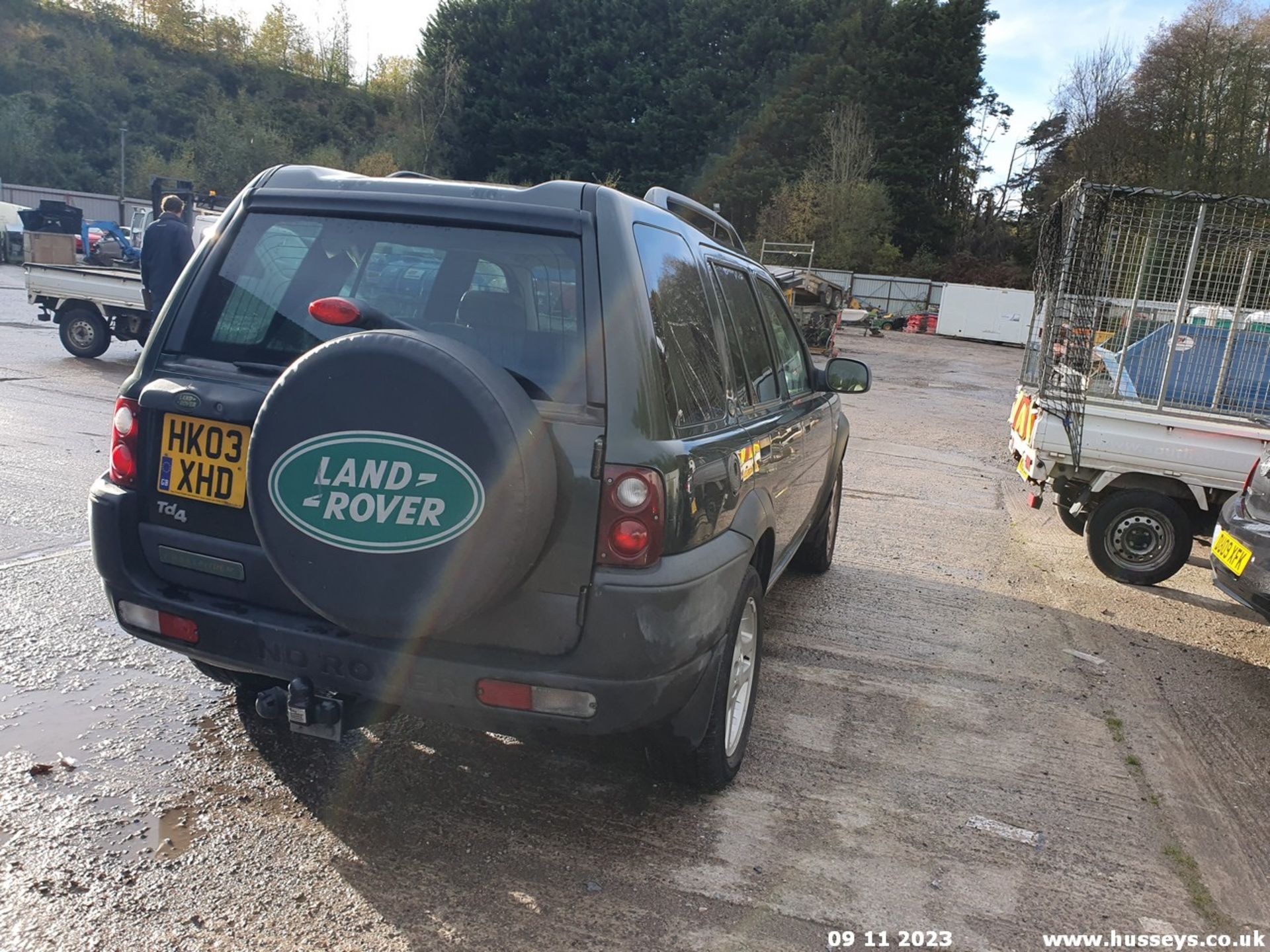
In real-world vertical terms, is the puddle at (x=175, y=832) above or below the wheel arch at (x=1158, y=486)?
below

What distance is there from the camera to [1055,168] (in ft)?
166

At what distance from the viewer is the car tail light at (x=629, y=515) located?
2400mm

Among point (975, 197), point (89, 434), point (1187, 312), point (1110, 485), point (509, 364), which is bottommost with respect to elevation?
point (89, 434)

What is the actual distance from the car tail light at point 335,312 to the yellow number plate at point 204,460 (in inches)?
16.0

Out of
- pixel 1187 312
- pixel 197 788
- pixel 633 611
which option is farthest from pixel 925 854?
pixel 1187 312

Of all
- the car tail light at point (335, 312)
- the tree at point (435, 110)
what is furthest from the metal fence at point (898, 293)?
the car tail light at point (335, 312)

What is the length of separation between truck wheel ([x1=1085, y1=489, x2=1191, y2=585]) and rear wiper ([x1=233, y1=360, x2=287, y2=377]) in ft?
18.6

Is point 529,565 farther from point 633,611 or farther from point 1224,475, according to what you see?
point 1224,475

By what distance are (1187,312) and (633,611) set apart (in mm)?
6008

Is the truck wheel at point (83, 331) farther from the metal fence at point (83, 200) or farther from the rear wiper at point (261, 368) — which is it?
the metal fence at point (83, 200)

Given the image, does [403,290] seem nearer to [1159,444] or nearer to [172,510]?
[172,510]

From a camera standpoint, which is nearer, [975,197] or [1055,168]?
[1055,168]
